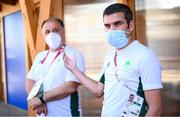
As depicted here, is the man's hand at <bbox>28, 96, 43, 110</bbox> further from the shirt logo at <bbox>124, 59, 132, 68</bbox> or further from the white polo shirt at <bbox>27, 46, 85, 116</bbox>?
the shirt logo at <bbox>124, 59, 132, 68</bbox>

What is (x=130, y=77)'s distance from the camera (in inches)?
75.8

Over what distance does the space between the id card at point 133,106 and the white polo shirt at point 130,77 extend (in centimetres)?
2

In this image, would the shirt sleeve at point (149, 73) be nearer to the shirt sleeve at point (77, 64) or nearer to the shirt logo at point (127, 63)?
the shirt logo at point (127, 63)

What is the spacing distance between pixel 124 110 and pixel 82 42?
2.54 m

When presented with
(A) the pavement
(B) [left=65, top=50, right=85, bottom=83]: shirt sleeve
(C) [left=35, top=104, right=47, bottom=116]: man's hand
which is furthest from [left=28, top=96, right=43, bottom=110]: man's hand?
(A) the pavement

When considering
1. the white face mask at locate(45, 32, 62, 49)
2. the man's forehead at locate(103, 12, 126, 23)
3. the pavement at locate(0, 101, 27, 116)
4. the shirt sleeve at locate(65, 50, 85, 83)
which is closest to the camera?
the man's forehead at locate(103, 12, 126, 23)

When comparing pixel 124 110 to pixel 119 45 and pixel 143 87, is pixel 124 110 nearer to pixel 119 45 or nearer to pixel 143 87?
pixel 143 87

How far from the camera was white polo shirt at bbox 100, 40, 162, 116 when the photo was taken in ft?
6.16

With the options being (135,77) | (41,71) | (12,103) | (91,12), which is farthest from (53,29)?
(12,103)

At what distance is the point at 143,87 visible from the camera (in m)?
1.89

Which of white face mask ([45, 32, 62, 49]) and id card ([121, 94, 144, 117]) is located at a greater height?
white face mask ([45, 32, 62, 49])

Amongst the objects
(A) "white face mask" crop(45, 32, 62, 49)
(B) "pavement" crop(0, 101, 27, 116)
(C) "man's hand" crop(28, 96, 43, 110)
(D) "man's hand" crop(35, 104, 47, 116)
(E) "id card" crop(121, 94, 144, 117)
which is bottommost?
(B) "pavement" crop(0, 101, 27, 116)

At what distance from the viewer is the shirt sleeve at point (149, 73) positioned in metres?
1.87

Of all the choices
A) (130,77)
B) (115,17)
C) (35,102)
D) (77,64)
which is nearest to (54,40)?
(77,64)
